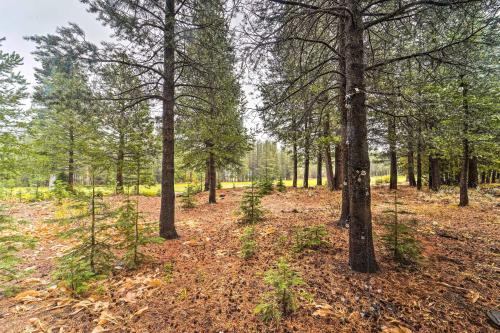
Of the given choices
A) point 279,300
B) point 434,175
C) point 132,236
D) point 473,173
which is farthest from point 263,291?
point 473,173

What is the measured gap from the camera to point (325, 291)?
339 cm

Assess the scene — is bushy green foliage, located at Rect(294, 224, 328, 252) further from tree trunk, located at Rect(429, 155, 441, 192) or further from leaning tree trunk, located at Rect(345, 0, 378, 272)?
tree trunk, located at Rect(429, 155, 441, 192)

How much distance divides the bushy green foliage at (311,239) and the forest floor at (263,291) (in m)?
0.20

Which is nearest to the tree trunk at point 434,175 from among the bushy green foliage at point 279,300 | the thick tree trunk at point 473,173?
the thick tree trunk at point 473,173

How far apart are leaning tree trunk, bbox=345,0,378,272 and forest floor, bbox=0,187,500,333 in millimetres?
399

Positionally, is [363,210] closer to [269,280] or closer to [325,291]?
[325,291]

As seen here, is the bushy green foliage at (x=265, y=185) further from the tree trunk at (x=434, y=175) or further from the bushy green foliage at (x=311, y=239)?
the tree trunk at (x=434, y=175)

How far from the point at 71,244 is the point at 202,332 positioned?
6.19 meters

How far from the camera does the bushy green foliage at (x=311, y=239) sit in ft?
16.2

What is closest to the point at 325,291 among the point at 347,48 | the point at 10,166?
the point at 347,48

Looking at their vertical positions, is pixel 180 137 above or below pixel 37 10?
below

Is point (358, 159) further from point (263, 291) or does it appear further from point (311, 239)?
point (263, 291)

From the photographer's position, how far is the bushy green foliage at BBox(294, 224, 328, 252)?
493 cm

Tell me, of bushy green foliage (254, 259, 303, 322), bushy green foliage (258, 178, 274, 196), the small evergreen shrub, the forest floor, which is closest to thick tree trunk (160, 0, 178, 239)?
the forest floor
